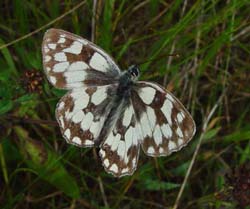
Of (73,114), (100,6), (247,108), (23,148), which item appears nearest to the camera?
(73,114)

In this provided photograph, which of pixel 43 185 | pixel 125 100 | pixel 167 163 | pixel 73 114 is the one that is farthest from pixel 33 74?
pixel 167 163

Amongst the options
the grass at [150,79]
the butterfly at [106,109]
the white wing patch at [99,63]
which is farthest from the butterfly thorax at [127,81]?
the grass at [150,79]

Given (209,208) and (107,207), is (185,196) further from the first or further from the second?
(107,207)

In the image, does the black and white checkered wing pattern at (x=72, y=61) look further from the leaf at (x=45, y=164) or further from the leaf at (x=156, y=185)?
the leaf at (x=156, y=185)

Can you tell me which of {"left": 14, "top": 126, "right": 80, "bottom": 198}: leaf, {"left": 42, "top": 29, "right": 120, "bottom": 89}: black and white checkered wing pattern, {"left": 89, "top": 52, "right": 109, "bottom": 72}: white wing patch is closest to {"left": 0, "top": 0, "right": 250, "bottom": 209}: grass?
{"left": 14, "top": 126, "right": 80, "bottom": 198}: leaf

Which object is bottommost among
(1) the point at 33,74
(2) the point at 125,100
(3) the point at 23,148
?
(3) the point at 23,148

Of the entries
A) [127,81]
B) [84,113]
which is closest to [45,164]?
[84,113]
